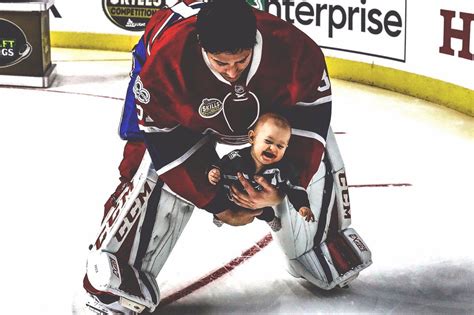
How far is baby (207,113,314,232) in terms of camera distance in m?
2.04

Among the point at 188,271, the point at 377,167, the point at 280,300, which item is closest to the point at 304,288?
the point at 280,300

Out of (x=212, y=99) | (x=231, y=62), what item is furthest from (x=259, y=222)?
(x=231, y=62)

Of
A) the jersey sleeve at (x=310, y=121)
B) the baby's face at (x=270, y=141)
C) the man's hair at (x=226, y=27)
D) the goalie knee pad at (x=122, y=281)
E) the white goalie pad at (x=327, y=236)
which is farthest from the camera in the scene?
the white goalie pad at (x=327, y=236)

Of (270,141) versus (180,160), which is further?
(180,160)

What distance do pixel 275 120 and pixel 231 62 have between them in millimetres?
162

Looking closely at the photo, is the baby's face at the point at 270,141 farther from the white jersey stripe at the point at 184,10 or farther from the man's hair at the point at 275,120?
the white jersey stripe at the point at 184,10

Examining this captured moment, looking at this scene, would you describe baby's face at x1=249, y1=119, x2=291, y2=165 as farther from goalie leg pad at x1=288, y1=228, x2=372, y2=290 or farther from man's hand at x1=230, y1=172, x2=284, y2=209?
goalie leg pad at x1=288, y1=228, x2=372, y2=290

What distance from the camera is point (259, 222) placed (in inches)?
120

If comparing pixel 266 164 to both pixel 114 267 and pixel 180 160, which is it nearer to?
pixel 180 160

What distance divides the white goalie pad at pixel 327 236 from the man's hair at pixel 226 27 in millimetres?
589

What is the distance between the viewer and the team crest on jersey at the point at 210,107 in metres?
2.08

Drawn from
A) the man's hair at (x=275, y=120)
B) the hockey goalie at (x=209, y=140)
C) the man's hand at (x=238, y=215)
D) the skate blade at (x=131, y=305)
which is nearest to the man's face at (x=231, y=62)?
the hockey goalie at (x=209, y=140)

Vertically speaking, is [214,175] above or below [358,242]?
above

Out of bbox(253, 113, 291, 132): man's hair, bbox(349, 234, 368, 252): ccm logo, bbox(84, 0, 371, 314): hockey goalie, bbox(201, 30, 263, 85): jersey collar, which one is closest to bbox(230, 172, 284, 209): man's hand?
bbox(84, 0, 371, 314): hockey goalie
